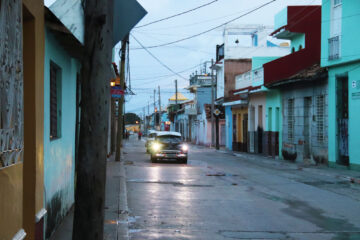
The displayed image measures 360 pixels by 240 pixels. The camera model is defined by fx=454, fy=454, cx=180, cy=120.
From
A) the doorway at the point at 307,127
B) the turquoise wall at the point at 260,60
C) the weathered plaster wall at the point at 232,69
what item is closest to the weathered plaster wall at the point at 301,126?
the doorway at the point at 307,127

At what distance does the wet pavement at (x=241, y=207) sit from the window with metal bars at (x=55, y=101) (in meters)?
2.17

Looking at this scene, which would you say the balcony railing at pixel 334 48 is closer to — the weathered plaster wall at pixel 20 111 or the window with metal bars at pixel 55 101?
the window with metal bars at pixel 55 101

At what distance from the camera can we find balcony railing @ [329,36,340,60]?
21.1 metres

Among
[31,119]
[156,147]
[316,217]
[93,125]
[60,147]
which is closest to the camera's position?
[93,125]

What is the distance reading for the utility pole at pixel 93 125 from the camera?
448 cm

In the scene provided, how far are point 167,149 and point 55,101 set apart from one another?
16.0 m

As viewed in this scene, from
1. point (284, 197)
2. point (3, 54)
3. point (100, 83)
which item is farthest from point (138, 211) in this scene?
point (3, 54)

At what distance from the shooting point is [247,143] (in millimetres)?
35375

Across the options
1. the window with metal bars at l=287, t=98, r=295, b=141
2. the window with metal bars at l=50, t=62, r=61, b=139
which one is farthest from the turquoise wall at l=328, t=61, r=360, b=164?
the window with metal bars at l=50, t=62, r=61, b=139

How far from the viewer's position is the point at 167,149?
23453mm

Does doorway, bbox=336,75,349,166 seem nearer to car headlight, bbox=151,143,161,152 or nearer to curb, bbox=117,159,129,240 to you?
car headlight, bbox=151,143,161,152

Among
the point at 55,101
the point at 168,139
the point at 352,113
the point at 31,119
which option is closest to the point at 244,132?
the point at 168,139

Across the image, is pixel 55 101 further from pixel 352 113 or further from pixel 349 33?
pixel 349 33

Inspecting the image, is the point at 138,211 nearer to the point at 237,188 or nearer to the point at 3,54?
the point at 237,188
